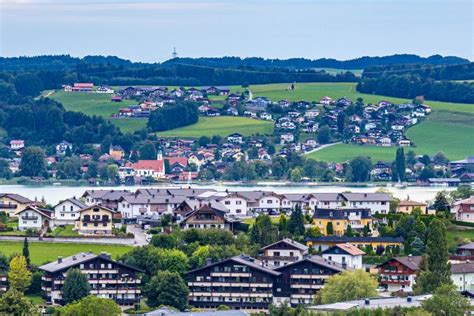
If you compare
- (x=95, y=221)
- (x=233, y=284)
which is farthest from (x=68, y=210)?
(x=233, y=284)

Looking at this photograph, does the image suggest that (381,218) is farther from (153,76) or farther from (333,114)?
(153,76)

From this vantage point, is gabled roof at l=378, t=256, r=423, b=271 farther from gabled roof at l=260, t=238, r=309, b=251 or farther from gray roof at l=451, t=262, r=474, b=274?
gabled roof at l=260, t=238, r=309, b=251

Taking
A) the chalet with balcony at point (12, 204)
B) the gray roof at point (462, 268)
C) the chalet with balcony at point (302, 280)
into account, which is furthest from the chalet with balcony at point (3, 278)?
the chalet with balcony at point (12, 204)

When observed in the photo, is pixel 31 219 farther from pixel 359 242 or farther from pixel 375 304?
pixel 375 304

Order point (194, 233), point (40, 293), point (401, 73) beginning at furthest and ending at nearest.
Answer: point (401, 73)
point (194, 233)
point (40, 293)

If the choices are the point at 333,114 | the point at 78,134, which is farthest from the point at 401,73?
the point at 78,134

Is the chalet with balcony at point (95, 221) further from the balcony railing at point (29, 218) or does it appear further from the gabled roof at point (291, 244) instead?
the gabled roof at point (291, 244)
